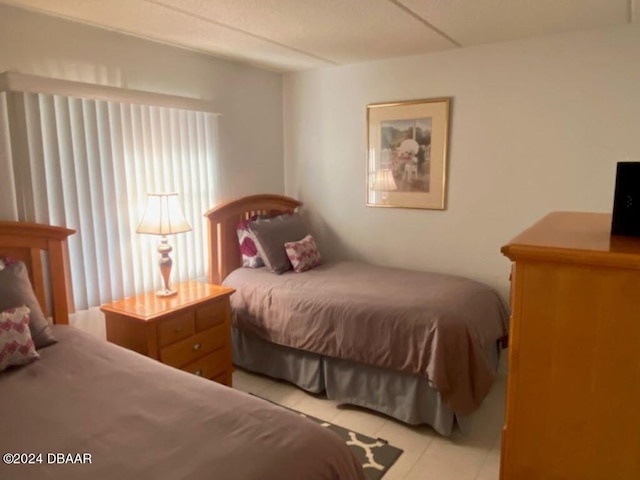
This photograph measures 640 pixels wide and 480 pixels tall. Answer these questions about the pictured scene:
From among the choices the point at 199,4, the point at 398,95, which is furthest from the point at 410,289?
the point at 199,4

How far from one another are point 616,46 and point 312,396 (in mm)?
2833

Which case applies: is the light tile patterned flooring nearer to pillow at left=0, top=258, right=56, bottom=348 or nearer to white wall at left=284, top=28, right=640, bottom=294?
white wall at left=284, top=28, right=640, bottom=294

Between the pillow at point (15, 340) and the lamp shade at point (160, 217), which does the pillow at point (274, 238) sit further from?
the pillow at point (15, 340)

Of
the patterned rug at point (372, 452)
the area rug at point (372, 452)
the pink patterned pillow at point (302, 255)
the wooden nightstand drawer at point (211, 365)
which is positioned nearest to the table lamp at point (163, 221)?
the wooden nightstand drawer at point (211, 365)

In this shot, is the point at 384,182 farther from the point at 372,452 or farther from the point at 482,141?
the point at 372,452

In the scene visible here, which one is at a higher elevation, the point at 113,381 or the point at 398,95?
the point at 398,95

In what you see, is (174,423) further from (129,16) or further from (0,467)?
(129,16)

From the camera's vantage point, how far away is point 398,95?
3445mm

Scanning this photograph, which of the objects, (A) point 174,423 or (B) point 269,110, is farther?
(B) point 269,110

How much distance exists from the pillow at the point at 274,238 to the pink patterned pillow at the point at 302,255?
52 millimetres

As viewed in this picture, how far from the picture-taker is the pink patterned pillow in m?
3.33

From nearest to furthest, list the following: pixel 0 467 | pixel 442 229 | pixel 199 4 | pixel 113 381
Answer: pixel 0 467
pixel 113 381
pixel 199 4
pixel 442 229

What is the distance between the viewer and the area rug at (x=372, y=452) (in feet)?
7.18

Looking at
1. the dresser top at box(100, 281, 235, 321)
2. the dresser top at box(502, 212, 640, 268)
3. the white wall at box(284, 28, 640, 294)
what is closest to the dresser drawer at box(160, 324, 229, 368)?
the dresser top at box(100, 281, 235, 321)
